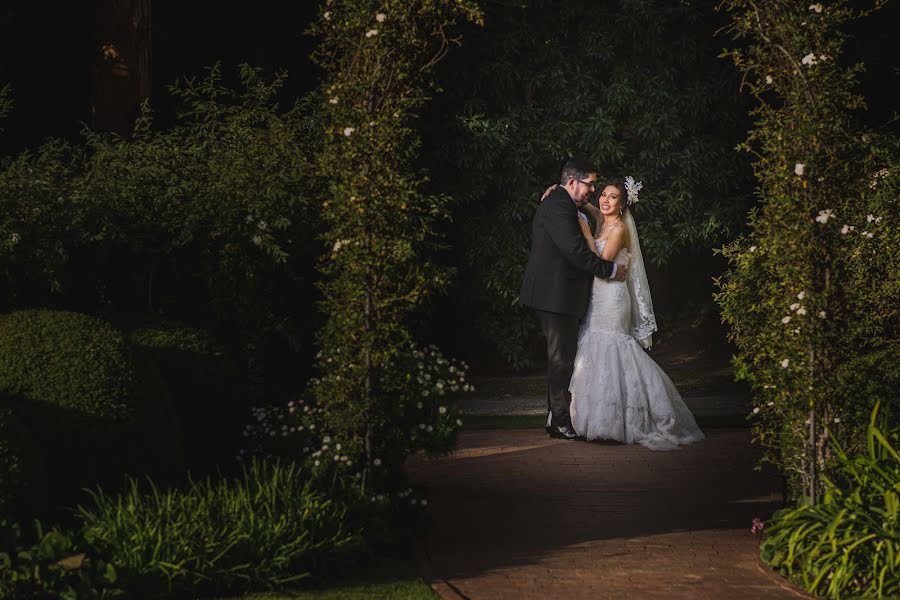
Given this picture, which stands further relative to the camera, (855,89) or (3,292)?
(855,89)

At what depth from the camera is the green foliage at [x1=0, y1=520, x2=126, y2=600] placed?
573cm

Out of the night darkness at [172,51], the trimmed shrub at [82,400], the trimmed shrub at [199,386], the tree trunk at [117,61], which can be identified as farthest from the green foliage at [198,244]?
the night darkness at [172,51]

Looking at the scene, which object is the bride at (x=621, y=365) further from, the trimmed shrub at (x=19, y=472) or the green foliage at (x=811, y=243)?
the trimmed shrub at (x=19, y=472)

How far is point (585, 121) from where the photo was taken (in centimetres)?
1536

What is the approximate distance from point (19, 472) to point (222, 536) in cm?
101

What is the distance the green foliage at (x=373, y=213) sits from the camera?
281 inches

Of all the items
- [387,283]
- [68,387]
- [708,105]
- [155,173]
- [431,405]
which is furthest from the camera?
[708,105]

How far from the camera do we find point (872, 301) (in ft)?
25.9

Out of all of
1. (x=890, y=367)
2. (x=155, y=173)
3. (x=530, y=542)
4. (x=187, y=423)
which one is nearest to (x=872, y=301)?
(x=890, y=367)

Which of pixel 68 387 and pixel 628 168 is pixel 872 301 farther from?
pixel 628 168

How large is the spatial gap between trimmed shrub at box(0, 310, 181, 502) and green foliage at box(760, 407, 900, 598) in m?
3.35

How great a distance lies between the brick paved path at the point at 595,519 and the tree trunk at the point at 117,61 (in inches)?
176

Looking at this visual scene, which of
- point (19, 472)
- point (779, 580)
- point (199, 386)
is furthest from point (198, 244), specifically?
point (779, 580)

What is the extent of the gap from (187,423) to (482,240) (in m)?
7.99
